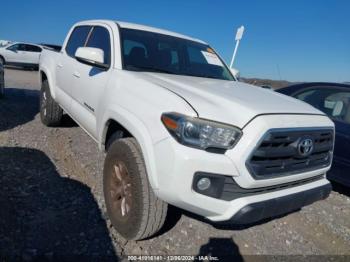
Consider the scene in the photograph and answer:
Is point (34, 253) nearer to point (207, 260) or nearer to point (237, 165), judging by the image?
point (207, 260)

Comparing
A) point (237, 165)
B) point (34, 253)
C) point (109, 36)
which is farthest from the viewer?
point (109, 36)

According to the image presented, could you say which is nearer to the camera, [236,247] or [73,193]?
[236,247]

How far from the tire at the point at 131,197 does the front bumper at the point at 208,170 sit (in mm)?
197

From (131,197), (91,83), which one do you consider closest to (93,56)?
(91,83)

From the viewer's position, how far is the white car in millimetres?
19469

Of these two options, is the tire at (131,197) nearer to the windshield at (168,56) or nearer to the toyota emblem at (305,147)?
the windshield at (168,56)

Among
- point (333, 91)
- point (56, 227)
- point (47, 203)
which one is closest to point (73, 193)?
point (47, 203)

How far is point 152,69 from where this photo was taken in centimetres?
347

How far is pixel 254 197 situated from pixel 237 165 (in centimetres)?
33

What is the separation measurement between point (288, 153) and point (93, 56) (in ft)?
6.80

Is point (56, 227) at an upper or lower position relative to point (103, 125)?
lower

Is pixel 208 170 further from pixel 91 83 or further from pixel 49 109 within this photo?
pixel 49 109

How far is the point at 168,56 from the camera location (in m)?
3.80

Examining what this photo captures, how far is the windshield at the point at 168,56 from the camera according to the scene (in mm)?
3486
